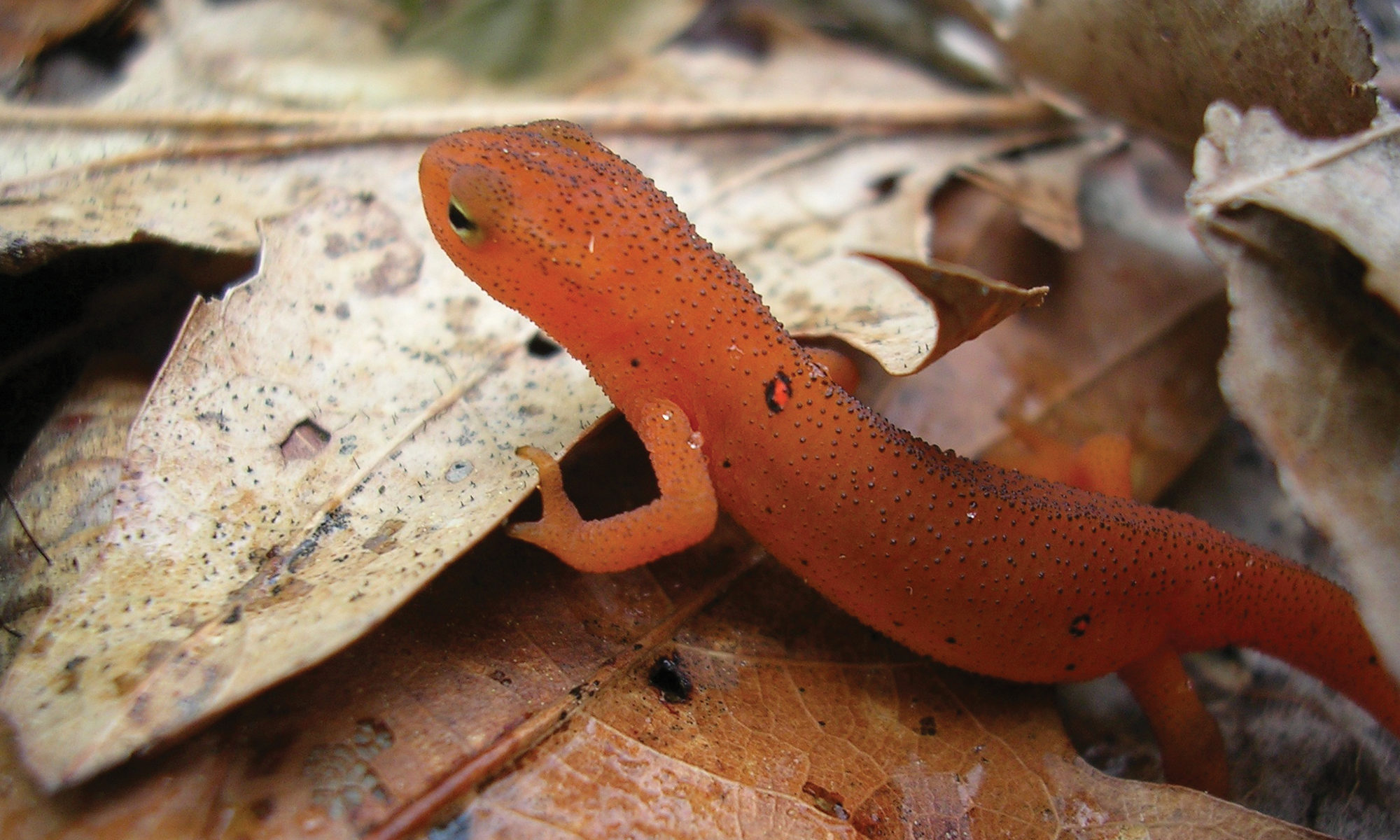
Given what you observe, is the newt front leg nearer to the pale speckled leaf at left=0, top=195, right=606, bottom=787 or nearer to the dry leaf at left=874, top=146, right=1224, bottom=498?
the pale speckled leaf at left=0, top=195, right=606, bottom=787

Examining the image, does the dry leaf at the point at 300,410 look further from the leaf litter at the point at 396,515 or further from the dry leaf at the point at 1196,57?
the dry leaf at the point at 1196,57

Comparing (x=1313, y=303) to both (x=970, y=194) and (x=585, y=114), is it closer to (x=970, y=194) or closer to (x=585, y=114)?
(x=970, y=194)

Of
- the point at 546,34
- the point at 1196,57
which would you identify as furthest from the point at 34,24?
the point at 1196,57

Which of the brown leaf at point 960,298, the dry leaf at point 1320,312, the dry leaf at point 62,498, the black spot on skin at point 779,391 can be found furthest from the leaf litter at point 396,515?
the dry leaf at point 1320,312

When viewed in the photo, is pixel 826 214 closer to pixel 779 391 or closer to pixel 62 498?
pixel 779 391

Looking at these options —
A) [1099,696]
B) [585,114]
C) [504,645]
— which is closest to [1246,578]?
[1099,696]

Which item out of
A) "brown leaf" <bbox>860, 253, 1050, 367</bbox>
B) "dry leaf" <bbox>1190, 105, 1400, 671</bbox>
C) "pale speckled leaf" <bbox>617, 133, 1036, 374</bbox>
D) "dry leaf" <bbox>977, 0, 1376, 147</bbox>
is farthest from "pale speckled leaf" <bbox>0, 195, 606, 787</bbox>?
"dry leaf" <bbox>977, 0, 1376, 147</bbox>
